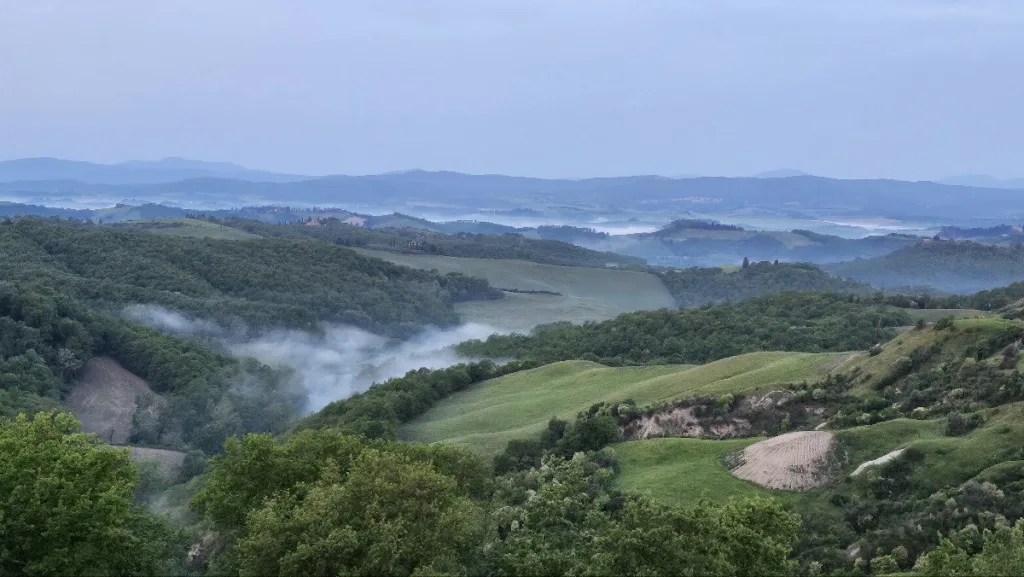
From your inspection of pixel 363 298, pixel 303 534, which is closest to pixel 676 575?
pixel 303 534

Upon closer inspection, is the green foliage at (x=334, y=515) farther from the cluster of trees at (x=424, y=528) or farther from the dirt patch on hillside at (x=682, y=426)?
the dirt patch on hillside at (x=682, y=426)

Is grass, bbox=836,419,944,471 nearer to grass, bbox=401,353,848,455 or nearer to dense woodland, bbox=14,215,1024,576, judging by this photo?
dense woodland, bbox=14,215,1024,576

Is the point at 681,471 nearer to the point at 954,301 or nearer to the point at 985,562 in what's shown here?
the point at 985,562

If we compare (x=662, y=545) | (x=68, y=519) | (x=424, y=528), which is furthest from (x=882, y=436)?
(x=68, y=519)

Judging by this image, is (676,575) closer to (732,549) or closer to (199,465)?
(732,549)

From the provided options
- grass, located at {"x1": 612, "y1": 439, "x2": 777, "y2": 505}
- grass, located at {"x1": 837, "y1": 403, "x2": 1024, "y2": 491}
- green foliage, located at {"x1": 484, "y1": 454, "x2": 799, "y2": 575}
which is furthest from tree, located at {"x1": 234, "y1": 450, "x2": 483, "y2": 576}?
grass, located at {"x1": 837, "y1": 403, "x2": 1024, "y2": 491}

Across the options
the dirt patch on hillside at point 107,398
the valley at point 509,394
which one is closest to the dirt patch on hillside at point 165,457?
the valley at point 509,394
